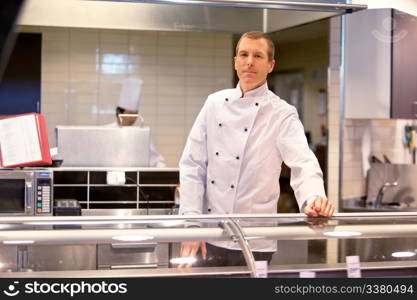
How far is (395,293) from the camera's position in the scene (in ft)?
5.46

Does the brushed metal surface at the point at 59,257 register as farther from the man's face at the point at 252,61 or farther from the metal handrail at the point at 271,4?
the metal handrail at the point at 271,4

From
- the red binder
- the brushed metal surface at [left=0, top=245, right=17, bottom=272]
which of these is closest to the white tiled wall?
the red binder

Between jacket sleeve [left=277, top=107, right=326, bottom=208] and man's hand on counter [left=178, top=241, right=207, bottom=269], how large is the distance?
0.61 m

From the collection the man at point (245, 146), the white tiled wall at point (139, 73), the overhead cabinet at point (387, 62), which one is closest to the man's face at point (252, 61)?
the man at point (245, 146)

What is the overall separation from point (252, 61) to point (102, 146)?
1559 mm

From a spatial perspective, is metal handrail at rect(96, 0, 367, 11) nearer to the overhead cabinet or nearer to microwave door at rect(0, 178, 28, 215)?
microwave door at rect(0, 178, 28, 215)

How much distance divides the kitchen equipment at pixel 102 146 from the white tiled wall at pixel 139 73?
2663 millimetres

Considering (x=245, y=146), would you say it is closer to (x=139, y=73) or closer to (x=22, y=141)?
(x=22, y=141)

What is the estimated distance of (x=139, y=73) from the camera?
6777 mm

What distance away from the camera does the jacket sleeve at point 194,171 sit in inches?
103

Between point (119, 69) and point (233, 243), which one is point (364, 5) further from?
A: point (119, 69)

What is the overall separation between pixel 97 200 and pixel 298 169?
1612 millimetres

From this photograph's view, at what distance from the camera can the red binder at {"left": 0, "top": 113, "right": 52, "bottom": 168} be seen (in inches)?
135

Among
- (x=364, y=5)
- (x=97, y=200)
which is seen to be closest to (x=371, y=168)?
(x=364, y=5)
